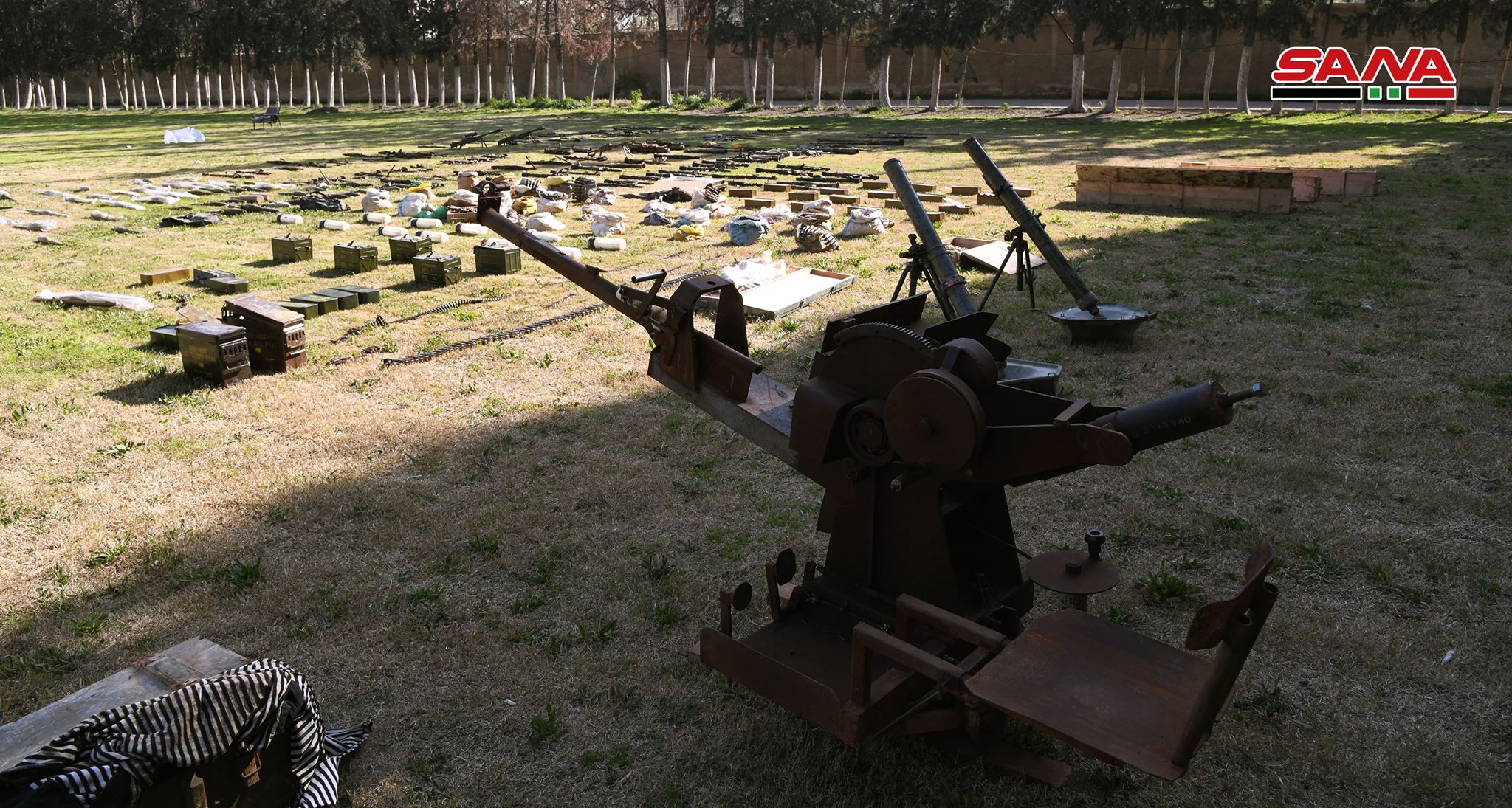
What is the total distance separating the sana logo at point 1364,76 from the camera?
103 ft

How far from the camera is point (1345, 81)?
3316cm

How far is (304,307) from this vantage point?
8461 mm

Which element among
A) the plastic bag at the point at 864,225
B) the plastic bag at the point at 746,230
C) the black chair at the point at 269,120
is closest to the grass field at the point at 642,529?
the plastic bag at the point at 746,230

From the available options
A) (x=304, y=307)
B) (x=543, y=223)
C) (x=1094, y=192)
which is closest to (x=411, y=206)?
(x=543, y=223)

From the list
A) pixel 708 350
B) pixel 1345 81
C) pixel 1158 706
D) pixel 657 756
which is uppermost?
pixel 1345 81

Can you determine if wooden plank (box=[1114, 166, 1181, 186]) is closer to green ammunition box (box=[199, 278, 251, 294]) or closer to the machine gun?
green ammunition box (box=[199, 278, 251, 294])

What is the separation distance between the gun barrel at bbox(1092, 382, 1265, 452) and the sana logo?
3373 cm

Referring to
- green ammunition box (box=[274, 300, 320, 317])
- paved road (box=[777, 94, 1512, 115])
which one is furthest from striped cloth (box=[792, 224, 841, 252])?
paved road (box=[777, 94, 1512, 115])

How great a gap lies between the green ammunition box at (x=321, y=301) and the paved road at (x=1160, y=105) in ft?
99.7

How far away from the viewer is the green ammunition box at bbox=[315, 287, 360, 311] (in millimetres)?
8820

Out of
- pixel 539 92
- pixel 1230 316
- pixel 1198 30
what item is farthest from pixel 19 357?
pixel 539 92

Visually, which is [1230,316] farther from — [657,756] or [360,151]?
[360,151]

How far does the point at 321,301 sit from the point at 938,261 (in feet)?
18.4

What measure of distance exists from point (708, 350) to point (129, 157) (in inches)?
997
